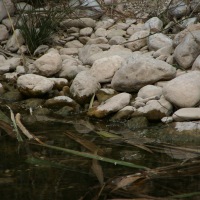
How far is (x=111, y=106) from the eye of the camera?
4363mm

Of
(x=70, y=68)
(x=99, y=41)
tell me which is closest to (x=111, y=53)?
(x=70, y=68)

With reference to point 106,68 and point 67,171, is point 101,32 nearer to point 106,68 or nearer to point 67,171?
point 106,68

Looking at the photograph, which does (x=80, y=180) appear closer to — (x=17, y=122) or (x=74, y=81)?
(x=17, y=122)

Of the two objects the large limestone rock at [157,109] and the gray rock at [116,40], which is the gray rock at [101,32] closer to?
the gray rock at [116,40]

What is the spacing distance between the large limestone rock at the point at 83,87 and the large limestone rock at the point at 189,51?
31.6 inches

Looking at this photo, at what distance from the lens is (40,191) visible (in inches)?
112

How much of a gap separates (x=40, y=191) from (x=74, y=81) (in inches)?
81.8

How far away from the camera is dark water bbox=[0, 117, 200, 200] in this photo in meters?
2.80

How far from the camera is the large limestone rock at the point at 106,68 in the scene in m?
4.95

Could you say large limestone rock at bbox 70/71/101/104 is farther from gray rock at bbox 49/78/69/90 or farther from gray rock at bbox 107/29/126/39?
gray rock at bbox 107/29/126/39

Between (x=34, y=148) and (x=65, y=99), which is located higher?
(x=34, y=148)

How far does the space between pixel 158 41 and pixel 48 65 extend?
1142mm

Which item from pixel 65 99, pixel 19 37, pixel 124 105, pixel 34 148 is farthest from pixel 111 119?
pixel 19 37

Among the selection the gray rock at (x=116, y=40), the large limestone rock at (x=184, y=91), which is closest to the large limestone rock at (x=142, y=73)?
the large limestone rock at (x=184, y=91)
